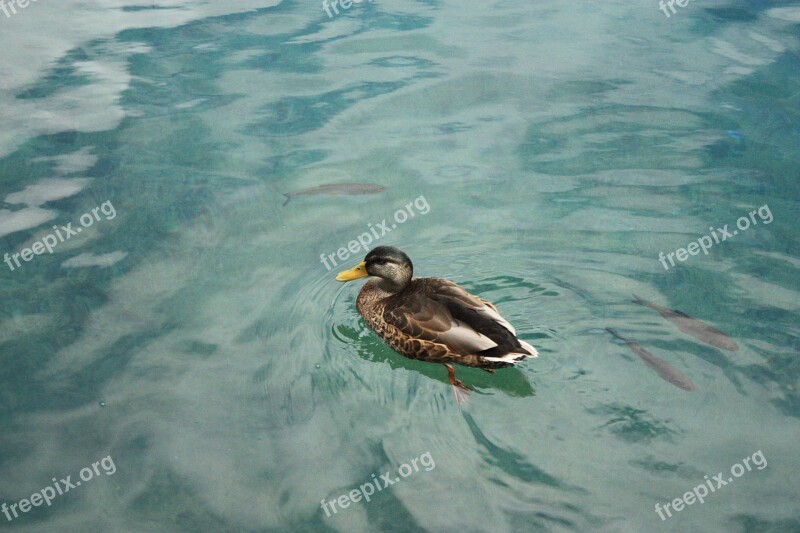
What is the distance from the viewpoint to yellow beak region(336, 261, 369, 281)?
5.31 m

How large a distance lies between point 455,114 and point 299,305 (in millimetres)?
3385

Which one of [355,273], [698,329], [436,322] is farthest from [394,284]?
[698,329]

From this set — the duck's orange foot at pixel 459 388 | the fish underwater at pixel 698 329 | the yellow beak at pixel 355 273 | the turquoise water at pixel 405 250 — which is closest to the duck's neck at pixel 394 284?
the yellow beak at pixel 355 273

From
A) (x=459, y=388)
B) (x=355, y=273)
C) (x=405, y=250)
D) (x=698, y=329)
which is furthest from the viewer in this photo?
(x=405, y=250)

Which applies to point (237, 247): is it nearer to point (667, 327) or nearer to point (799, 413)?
point (667, 327)

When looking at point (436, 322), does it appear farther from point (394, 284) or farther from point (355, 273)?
point (355, 273)

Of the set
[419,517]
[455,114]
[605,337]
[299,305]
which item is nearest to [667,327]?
[605,337]

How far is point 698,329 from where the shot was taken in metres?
4.87

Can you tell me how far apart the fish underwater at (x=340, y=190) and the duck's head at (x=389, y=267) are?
1486 mm

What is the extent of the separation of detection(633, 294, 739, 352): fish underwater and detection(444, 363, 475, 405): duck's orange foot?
1456 millimetres

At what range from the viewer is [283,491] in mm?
4035

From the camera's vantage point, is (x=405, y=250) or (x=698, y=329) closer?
(x=698, y=329)

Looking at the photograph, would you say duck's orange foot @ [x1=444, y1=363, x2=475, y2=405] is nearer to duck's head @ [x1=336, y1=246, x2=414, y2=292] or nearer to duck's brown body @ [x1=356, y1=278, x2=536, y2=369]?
duck's brown body @ [x1=356, y1=278, x2=536, y2=369]

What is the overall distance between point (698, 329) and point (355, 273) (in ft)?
7.59
